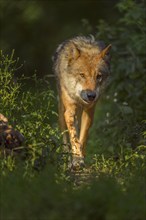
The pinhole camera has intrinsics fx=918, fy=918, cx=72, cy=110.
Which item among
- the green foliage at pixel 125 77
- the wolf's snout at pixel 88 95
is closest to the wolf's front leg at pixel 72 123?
the wolf's snout at pixel 88 95

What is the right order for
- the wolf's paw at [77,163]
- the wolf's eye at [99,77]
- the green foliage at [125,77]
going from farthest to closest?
the green foliage at [125,77], the wolf's eye at [99,77], the wolf's paw at [77,163]

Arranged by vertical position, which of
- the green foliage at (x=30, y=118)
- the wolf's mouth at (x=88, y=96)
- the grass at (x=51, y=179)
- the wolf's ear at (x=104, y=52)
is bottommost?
the grass at (x=51, y=179)

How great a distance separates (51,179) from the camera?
706 cm

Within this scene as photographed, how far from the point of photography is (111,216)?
6.19 m

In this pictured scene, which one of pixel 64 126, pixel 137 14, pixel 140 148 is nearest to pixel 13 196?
pixel 140 148

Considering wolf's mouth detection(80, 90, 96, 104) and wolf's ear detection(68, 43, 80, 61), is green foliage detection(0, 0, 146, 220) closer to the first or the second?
wolf's mouth detection(80, 90, 96, 104)

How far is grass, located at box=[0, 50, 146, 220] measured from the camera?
6.37m

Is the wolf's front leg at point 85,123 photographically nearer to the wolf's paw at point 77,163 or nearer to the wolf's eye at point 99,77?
the wolf's eye at point 99,77

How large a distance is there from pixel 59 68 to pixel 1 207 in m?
5.38

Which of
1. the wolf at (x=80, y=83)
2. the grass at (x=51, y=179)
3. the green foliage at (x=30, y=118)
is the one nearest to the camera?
the grass at (x=51, y=179)

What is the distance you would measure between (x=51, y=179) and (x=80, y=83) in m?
4.73

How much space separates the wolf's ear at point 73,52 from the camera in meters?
11.8

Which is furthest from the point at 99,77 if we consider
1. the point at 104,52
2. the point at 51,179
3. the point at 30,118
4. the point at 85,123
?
the point at 51,179

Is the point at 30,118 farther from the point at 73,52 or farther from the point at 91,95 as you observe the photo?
the point at 73,52
